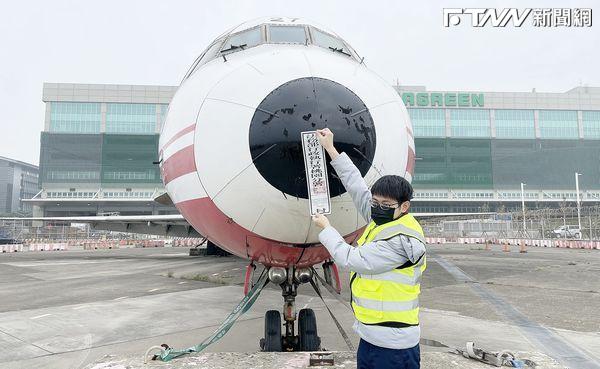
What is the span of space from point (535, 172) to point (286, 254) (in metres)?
91.2

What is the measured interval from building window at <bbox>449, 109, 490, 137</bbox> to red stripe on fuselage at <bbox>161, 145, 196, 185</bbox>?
8013 centimetres

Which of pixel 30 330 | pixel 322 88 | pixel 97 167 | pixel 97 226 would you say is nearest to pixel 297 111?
pixel 322 88

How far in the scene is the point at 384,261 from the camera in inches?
85.1

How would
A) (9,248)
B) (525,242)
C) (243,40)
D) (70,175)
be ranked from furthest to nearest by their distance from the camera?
(70,175) < (525,242) < (9,248) < (243,40)

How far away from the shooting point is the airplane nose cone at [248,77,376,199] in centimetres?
267

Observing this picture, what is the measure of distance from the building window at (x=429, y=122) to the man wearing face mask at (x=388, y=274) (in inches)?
3034

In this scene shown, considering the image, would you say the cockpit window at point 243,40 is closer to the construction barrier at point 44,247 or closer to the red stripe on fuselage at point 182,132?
the red stripe on fuselage at point 182,132

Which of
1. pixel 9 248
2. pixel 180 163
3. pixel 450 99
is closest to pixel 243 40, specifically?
pixel 180 163

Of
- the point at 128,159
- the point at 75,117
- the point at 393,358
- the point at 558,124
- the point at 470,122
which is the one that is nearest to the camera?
the point at 393,358

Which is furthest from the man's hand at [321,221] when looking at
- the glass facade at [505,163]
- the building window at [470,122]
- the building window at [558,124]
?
the building window at [558,124]

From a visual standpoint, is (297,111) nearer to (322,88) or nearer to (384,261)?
(322,88)

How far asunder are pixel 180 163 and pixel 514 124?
89.4m

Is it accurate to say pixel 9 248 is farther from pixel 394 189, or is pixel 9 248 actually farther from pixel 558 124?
pixel 558 124

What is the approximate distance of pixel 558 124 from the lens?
3216 inches
